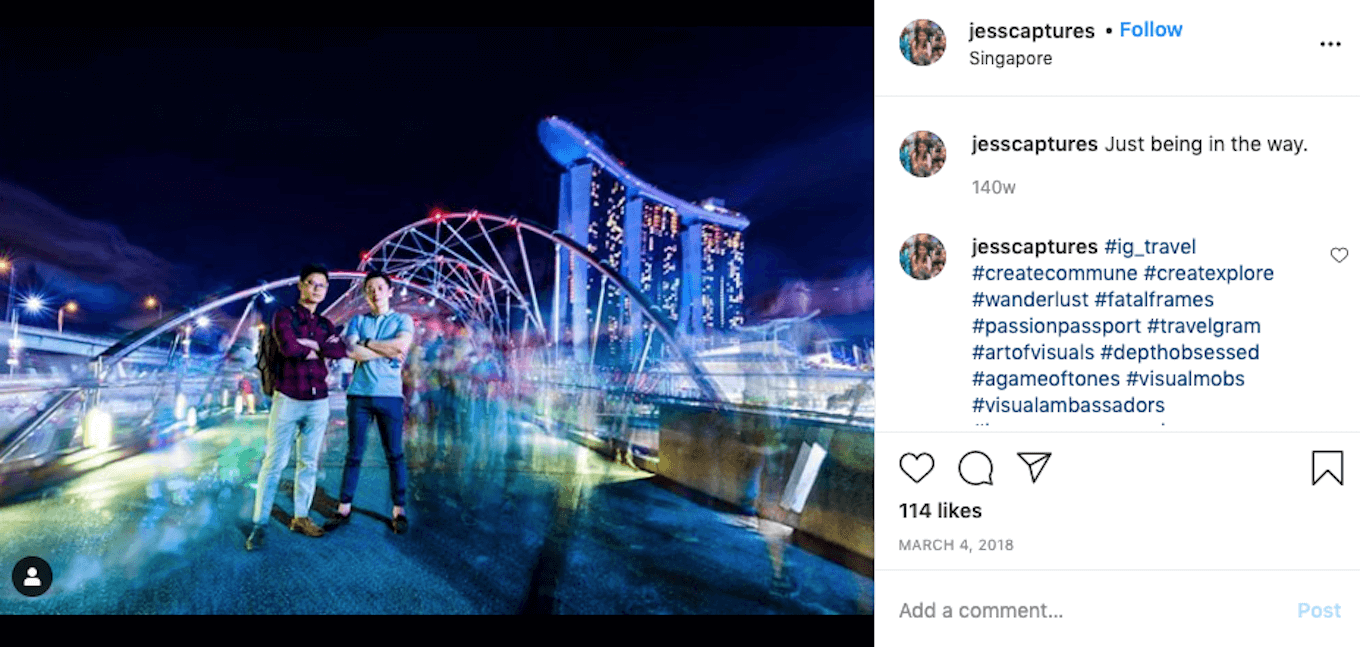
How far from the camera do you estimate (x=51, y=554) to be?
283 centimetres

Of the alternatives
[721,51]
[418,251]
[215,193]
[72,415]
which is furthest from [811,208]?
[72,415]

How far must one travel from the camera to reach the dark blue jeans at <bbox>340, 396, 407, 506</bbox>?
294 centimetres
